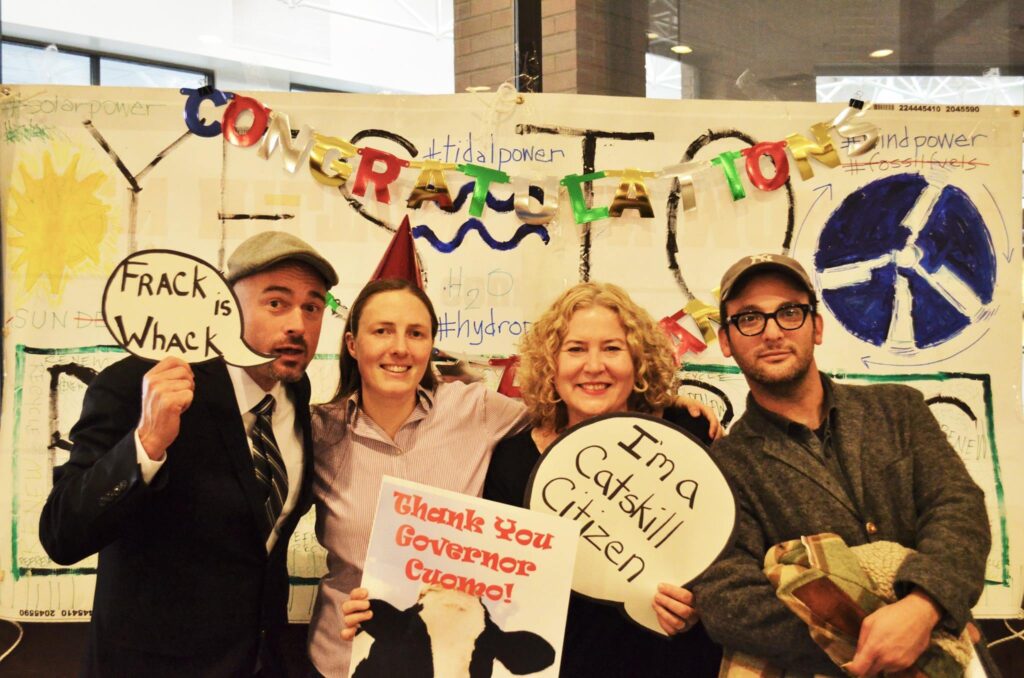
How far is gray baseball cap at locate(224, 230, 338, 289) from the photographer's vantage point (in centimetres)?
184

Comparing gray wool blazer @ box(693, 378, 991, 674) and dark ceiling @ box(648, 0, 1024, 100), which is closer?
gray wool blazer @ box(693, 378, 991, 674)

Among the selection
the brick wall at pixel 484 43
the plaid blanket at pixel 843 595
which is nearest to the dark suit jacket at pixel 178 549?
the plaid blanket at pixel 843 595

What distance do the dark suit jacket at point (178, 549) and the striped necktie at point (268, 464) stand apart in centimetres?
3

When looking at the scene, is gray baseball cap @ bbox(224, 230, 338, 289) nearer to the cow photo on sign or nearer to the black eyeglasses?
the cow photo on sign

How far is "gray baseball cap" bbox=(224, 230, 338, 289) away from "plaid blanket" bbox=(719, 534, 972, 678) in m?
1.15

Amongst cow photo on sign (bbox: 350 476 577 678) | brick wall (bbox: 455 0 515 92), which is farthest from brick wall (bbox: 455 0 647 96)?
cow photo on sign (bbox: 350 476 577 678)

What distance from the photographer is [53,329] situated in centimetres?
245

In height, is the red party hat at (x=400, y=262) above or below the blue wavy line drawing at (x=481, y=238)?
below

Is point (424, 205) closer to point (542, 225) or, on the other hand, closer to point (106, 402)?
point (542, 225)

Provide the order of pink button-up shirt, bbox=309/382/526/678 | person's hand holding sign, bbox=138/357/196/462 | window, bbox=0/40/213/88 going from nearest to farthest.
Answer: person's hand holding sign, bbox=138/357/196/462 → pink button-up shirt, bbox=309/382/526/678 → window, bbox=0/40/213/88

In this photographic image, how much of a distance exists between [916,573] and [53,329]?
2337 millimetres

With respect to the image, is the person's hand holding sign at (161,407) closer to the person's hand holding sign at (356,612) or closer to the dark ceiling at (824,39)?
the person's hand holding sign at (356,612)

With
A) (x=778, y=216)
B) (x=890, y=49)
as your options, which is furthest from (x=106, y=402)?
(x=890, y=49)

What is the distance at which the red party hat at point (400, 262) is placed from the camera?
7.70 ft
